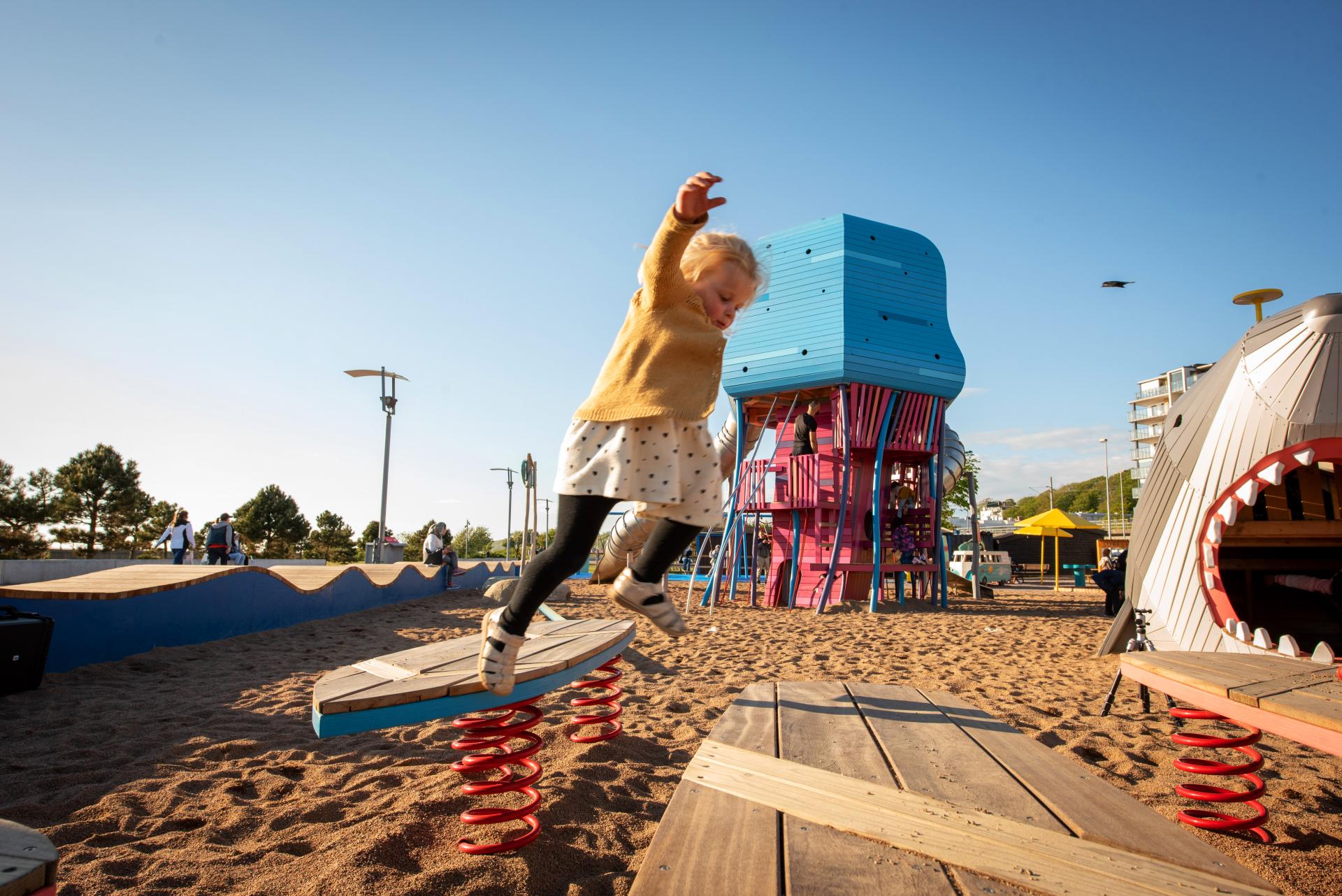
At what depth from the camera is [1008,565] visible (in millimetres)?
28641

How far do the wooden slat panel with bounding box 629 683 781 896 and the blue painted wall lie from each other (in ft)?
20.7

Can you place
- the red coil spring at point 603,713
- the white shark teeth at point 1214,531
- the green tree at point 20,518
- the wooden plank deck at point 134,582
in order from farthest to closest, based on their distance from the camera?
1. the green tree at point 20,518
2. the wooden plank deck at point 134,582
3. the white shark teeth at point 1214,531
4. the red coil spring at point 603,713

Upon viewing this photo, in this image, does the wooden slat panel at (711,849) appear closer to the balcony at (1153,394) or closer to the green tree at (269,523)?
the green tree at (269,523)

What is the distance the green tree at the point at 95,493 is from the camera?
1446 inches

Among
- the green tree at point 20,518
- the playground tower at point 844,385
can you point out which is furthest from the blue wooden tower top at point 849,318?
the green tree at point 20,518

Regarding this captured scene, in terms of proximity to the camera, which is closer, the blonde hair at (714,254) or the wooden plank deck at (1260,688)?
the wooden plank deck at (1260,688)

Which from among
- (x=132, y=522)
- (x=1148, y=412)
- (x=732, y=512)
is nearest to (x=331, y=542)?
(x=132, y=522)

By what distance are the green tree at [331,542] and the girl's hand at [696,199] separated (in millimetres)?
52403

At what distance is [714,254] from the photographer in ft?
8.41

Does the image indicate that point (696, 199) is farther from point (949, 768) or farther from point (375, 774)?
point (375, 774)

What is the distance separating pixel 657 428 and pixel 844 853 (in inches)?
57.7

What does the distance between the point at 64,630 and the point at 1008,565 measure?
29.8 metres

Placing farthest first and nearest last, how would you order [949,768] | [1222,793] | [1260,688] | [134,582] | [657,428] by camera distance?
1. [134,582]
2. [1222,793]
3. [657,428]
4. [1260,688]
5. [949,768]

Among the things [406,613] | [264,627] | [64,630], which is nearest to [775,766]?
[64,630]
